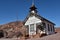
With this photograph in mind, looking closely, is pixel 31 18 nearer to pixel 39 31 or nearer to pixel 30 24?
pixel 30 24

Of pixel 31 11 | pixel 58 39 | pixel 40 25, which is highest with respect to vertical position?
pixel 31 11

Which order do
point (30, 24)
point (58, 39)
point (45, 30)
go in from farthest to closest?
1. point (30, 24)
2. point (45, 30)
3. point (58, 39)

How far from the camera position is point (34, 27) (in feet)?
99.0

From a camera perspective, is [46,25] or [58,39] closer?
[58,39]

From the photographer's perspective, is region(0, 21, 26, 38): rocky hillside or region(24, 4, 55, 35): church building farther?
region(0, 21, 26, 38): rocky hillside

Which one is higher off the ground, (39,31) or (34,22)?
(34,22)

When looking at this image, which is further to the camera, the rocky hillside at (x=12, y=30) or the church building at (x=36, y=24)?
the rocky hillside at (x=12, y=30)

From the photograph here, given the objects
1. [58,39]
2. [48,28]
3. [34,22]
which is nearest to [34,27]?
[34,22]

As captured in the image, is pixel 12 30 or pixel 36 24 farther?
pixel 12 30

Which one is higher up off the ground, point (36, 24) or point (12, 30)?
point (36, 24)

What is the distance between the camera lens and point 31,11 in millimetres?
32375

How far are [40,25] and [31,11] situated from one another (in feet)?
15.1

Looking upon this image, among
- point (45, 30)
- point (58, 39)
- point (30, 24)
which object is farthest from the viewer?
point (30, 24)

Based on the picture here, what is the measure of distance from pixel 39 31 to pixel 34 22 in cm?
238
